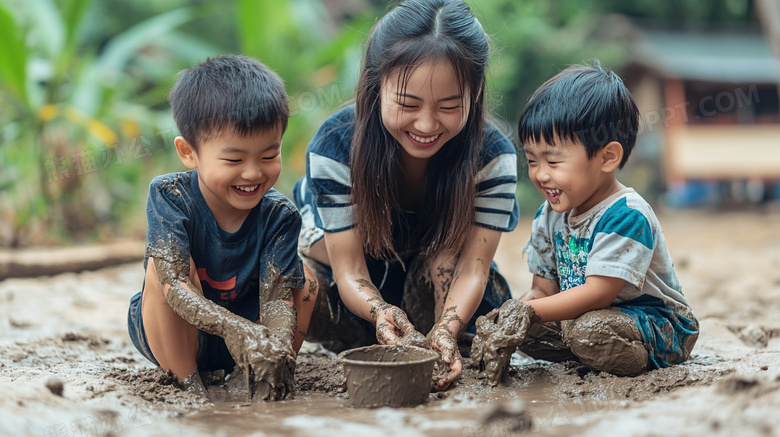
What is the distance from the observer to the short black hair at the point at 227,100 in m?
2.43

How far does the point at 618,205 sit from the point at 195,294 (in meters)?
1.47

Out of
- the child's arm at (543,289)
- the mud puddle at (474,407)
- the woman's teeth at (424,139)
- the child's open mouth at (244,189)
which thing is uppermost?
the woman's teeth at (424,139)

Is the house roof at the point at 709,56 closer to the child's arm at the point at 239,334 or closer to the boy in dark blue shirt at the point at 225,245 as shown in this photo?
the boy in dark blue shirt at the point at 225,245

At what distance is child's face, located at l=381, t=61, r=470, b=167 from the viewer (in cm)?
250

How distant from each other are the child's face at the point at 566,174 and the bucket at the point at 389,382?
2.58ft

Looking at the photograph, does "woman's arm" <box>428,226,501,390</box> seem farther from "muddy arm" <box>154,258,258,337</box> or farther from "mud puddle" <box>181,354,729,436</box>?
"muddy arm" <box>154,258,258,337</box>

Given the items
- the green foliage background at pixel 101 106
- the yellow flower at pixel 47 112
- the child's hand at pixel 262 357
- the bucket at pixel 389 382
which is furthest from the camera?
the green foliage background at pixel 101 106

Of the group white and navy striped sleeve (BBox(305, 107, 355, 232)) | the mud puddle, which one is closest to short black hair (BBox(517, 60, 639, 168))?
white and navy striped sleeve (BBox(305, 107, 355, 232))

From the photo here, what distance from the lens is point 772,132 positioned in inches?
527

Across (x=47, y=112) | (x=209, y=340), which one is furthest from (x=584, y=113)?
(x=47, y=112)

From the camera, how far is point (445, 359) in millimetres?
2434

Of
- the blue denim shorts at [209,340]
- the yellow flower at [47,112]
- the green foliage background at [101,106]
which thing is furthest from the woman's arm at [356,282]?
the yellow flower at [47,112]

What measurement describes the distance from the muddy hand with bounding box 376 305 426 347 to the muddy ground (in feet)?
0.69

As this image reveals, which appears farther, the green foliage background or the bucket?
the green foliage background
